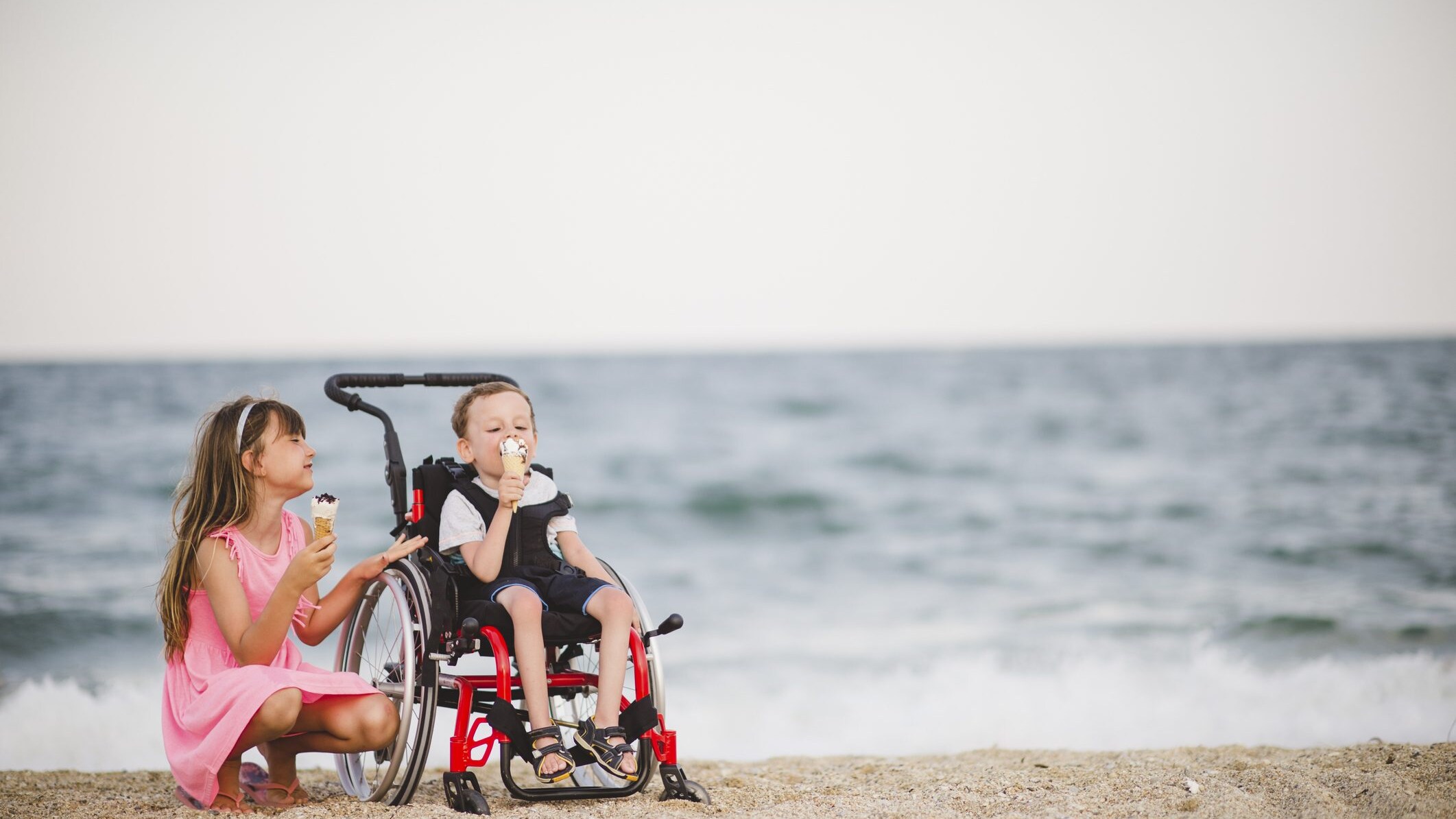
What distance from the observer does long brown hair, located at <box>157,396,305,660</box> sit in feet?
11.0

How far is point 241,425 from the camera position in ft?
11.3

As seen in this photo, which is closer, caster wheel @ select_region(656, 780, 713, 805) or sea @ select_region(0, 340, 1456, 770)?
caster wheel @ select_region(656, 780, 713, 805)

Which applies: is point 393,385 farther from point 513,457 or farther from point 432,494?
point 513,457

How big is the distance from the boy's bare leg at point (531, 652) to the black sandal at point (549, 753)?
1cm

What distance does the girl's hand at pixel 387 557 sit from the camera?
3.39 metres

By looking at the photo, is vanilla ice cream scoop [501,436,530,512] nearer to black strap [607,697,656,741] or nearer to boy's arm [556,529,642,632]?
boy's arm [556,529,642,632]

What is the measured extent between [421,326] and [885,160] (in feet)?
23.6

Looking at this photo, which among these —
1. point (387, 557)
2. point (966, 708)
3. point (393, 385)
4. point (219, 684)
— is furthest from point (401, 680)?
point (966, 708)

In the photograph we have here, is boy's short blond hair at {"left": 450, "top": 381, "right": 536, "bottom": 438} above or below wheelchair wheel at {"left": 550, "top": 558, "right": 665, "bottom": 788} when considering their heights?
above

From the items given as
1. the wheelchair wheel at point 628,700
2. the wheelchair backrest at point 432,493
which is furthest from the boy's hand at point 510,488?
the wheelchair wheel at point 628,700

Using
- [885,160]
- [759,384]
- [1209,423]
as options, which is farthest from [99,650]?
[759,384]

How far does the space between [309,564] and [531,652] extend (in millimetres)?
672

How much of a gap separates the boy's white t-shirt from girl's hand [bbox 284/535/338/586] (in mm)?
410

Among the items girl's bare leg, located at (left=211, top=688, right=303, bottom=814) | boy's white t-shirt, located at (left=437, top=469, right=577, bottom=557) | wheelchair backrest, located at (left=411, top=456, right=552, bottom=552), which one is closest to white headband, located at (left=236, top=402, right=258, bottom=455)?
wheelchair backrest, located at (left=411, top=456, right=552, bottom=552)
